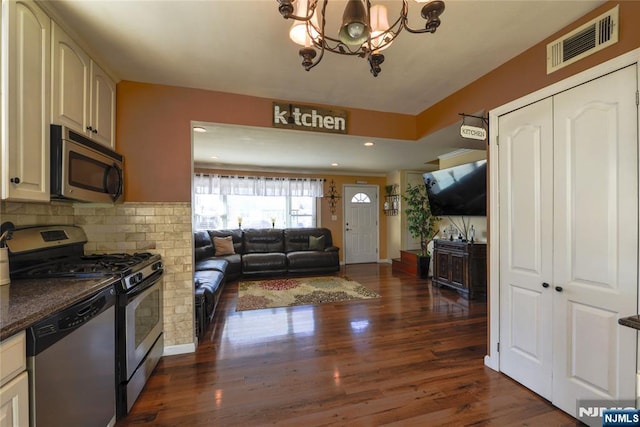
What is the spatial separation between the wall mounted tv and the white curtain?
2839mm

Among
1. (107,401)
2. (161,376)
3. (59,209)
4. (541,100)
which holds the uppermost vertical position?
(541,100)

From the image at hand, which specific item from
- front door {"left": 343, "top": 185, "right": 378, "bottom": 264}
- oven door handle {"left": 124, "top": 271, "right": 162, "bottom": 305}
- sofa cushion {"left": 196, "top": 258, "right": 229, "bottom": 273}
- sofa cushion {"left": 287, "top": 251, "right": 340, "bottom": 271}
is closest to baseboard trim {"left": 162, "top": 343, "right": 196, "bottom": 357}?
oven door handle {"left": 124, "top": 271, "right": 162, "bottom": 305}

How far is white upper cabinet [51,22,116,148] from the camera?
5.11 ft

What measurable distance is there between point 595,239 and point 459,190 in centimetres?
274

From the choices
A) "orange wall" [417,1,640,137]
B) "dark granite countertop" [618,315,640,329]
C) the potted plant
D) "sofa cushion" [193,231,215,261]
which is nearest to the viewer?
A: "dark granite countertop" [618,315,640,329]

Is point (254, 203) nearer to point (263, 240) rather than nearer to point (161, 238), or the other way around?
point (263, 240)

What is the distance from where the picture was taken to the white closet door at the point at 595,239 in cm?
139

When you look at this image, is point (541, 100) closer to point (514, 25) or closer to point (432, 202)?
point (514, 25)

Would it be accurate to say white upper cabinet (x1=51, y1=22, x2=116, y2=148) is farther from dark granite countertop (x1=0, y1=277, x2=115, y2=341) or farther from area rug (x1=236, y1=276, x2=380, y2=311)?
area rug (x1=236, y1=276, x2=380, y2=311)

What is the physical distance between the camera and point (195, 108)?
242 centimetres

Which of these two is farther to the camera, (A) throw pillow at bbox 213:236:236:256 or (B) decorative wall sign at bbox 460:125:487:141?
(A) throw pillow at bbox 213:236:236:256

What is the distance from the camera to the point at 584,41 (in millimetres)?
1551

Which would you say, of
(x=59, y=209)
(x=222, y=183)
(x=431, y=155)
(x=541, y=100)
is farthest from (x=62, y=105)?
(x=431, y=155)

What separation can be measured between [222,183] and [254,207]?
0.93 m
